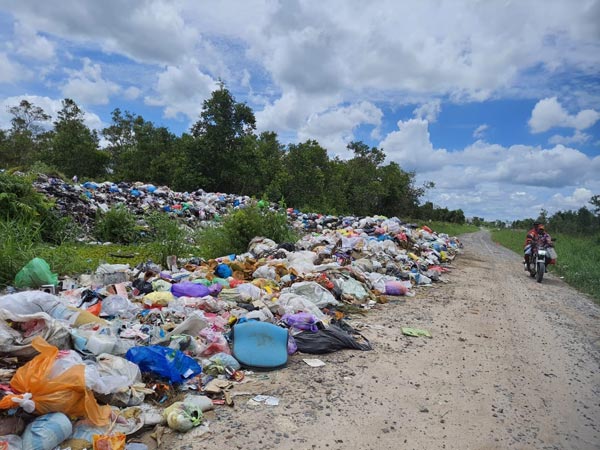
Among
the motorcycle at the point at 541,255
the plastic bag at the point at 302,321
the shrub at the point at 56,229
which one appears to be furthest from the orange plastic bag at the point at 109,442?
the motorcycle at the point at 541,255

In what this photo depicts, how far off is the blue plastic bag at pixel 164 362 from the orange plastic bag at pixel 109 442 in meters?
0.67

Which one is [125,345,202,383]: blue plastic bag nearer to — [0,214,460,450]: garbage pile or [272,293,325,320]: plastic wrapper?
[0,214,460,450]: garbage pile

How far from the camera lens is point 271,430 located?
2.46 m

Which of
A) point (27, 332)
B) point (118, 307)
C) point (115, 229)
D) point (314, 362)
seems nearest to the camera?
point (27, 332)

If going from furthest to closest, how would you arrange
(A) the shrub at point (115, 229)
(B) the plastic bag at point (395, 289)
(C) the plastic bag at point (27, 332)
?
(A) the shrub at point (115, 229), (B) the plastic bag at point (395, 289), (C) the plastic bag at point (27, 332)

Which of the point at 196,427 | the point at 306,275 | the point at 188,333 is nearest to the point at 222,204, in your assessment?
the point at 306,275

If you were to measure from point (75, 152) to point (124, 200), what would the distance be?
10107 mm

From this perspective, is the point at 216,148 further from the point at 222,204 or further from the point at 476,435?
the point at 476,435

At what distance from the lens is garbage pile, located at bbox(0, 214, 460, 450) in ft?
7.30

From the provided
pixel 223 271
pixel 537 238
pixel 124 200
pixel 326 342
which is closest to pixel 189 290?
pixel 223 271

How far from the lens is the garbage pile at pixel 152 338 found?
2.23 m

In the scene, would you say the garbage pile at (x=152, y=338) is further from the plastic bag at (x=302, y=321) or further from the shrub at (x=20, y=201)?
the shrub at (x=20, y=201)

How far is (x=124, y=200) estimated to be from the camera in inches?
503

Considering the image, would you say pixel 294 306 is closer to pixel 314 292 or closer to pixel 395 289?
pixel 314 292
